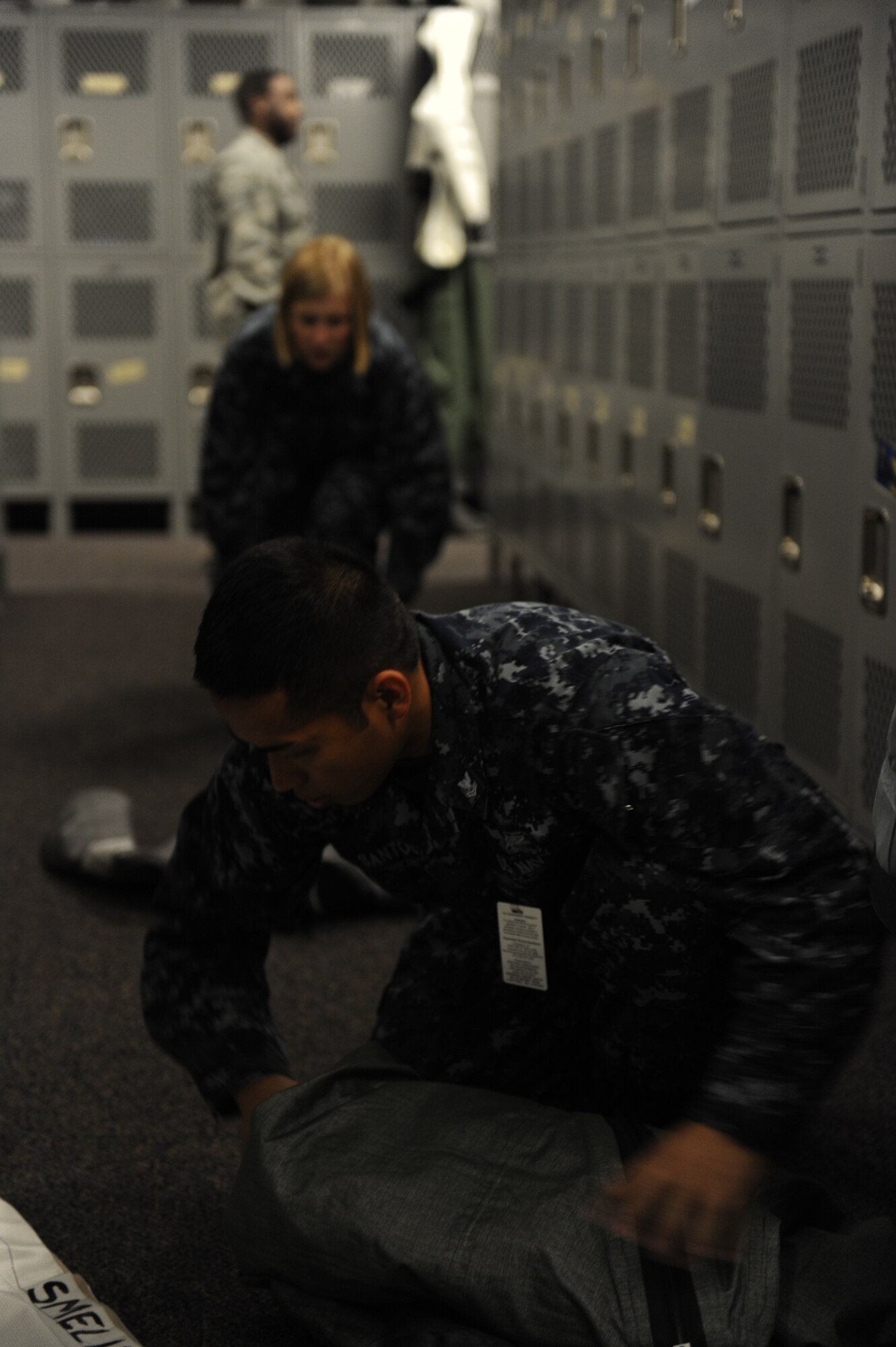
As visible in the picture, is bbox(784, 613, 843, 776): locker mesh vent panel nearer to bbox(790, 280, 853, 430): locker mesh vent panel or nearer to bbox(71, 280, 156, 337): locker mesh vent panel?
bbox(790, 280, 853, 430): locker mesh vent panel

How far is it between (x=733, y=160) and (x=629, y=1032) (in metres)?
1.73

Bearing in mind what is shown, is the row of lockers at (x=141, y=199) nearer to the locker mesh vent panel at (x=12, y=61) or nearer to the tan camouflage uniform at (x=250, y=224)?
the locker mesh vent panel at (x=12, y=61)

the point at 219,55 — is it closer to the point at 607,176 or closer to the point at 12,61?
the point at 12,61

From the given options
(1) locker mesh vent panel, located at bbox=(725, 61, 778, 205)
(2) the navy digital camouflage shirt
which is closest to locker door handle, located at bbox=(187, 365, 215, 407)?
(1) locker mesh vent panel, located at bbox=(725, 61, 778, 205)

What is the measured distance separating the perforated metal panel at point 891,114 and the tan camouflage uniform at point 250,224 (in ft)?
11.4

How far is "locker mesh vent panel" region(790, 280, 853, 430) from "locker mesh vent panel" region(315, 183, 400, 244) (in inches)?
177

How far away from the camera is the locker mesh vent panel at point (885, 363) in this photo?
7.07 ft

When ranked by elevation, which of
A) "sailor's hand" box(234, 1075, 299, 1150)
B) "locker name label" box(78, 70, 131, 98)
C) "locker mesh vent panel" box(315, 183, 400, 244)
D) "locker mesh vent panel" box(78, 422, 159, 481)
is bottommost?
"sailor's hand" box(234, 1075, 299, 1150)

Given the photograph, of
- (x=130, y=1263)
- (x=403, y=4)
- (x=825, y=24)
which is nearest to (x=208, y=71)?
(x=403, y=4)

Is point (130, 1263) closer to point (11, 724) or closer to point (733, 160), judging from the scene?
point (733, 160)

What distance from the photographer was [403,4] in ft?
21.7

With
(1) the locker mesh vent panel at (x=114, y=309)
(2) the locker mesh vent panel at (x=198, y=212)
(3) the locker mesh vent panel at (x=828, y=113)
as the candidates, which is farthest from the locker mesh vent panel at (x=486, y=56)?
(3) the locker mesh vent panel at (x=828, y=113)

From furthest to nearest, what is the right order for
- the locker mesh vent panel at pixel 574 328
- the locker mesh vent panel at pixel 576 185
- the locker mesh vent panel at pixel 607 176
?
1. the locker mesh vent panel at pixel 574 328
2. the locker mesh vent panel at pixel 576 185
3. the locker mesh vent panel at pixel 607 176

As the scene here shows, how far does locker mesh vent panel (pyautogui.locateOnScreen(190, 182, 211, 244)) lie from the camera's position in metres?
6.62
